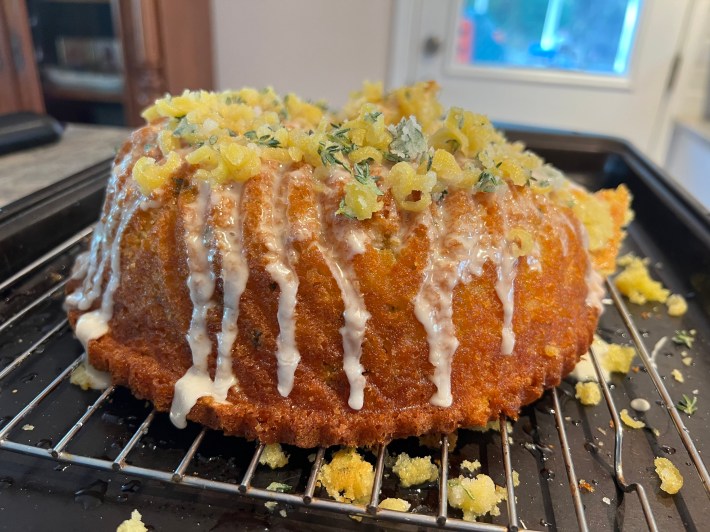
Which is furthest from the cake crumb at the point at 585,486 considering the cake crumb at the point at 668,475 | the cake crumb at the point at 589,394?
the cake crumb at the point at 589,394

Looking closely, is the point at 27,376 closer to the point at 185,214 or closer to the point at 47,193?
the point at 185,214

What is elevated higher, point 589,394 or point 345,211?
point 345,211

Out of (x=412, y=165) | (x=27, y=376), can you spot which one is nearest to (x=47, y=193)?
(x=27, y=376)

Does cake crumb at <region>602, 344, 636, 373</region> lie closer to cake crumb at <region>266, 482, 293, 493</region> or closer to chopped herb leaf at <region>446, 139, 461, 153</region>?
chopped herb leaf at <region>446, 139, 461, 153</region>

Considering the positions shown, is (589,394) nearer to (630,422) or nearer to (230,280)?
(630,422)

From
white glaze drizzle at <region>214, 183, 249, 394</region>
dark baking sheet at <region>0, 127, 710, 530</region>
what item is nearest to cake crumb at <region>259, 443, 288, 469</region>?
dark baking sheet at <region>0, 127, 710, 530</region>

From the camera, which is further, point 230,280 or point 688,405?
point 688,405

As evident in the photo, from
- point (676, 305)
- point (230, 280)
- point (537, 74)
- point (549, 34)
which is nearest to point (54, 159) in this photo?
point (230, 280)
